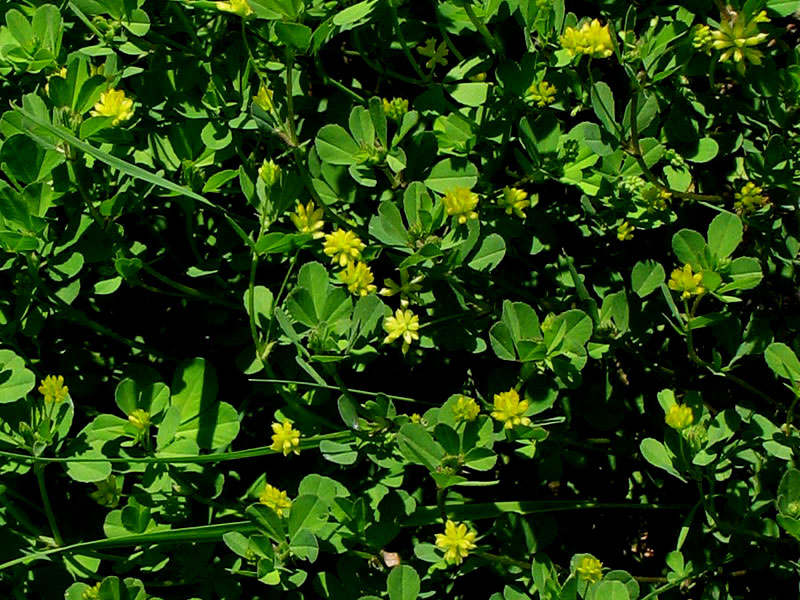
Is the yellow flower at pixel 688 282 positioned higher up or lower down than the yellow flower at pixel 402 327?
higher up

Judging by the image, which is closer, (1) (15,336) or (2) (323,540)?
(2) (323,540)

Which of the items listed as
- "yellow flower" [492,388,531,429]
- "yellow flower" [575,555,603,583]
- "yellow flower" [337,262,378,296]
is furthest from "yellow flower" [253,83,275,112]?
"yellow flower" [575,555,603,583]

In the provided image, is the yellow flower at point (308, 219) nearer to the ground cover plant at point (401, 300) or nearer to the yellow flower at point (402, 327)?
the ground cover plant at point (401, 300)

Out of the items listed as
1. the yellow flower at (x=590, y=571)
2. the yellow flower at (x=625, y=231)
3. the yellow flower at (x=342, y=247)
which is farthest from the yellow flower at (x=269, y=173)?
the yellow flower at (x=590, y=571)

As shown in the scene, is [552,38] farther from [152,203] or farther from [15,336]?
[15,336]

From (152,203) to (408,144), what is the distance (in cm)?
61

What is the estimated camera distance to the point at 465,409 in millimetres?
1875

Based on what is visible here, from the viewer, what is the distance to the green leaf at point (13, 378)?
79.2 inches

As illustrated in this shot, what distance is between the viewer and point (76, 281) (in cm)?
212

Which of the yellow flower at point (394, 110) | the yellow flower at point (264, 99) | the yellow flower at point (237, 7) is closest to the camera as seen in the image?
the yellow flower at point (237, 7)

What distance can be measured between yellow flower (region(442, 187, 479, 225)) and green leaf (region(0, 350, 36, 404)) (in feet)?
3.00

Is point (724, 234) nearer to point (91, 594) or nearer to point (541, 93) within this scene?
point (541, 93)

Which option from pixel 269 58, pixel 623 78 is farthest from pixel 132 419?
pixel 623 78

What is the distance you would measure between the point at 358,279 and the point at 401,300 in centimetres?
13
